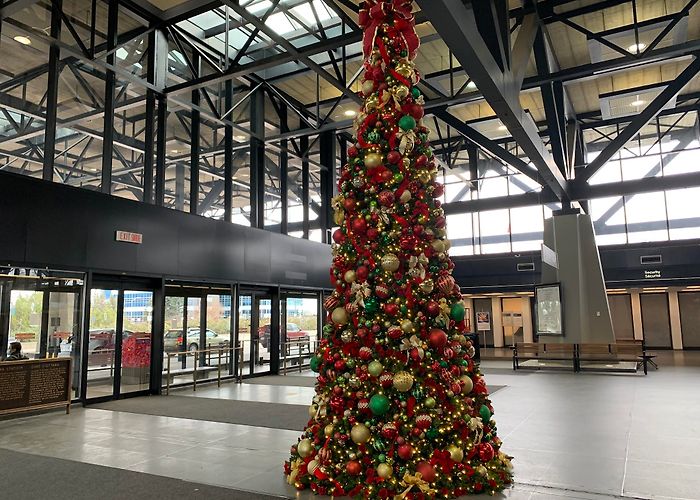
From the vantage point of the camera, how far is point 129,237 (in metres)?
8.74

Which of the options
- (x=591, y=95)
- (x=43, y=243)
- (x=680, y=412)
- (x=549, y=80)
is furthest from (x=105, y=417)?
(x=591, y=95)

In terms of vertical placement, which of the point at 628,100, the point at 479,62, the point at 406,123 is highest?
the point at 628,100

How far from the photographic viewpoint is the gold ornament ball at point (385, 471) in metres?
3.57

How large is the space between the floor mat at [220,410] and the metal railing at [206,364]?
84cm

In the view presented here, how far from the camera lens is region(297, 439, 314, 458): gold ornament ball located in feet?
13.0

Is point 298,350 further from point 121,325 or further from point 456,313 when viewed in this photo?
point 456,313

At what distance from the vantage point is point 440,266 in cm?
412

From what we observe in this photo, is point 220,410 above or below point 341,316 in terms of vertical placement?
below

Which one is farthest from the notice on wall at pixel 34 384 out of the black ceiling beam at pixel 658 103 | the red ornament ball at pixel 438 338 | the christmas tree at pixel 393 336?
the black ceiling beam at pixel 658 103

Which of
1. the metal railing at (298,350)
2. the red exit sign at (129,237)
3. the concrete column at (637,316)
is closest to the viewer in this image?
the red exit sign at (129,237)

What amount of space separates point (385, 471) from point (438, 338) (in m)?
1.05

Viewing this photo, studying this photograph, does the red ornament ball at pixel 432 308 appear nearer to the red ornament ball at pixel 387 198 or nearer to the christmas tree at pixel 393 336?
the christmas tree at pixel 393 336

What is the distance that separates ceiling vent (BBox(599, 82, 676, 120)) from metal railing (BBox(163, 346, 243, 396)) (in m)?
11.0

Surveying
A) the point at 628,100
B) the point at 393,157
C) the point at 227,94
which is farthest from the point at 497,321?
the point at 393,157
